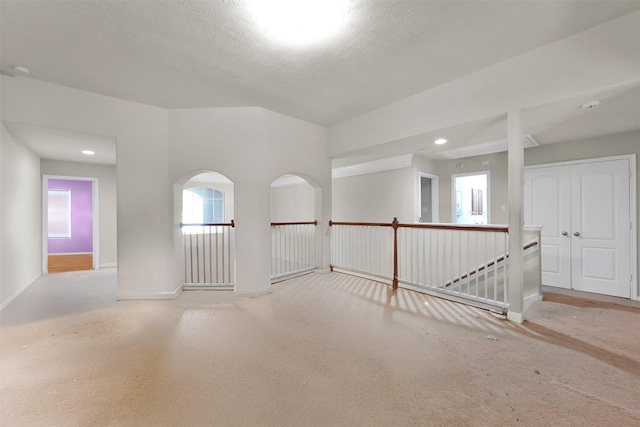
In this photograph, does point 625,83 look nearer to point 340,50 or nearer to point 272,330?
point 340,50

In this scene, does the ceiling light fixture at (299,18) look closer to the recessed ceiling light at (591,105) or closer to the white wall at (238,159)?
the white wall at (238,159)

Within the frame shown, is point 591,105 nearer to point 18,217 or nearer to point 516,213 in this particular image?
point 516,213

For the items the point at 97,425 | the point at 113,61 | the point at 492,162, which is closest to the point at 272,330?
the point at 97,425

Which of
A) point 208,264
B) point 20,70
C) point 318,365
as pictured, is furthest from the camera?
point 208,264

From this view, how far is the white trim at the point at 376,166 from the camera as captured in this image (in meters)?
5.55

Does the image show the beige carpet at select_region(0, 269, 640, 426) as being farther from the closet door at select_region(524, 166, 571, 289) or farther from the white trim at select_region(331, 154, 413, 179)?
the white trim at select_region(331, 154, 413, 179)

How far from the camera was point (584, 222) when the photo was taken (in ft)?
13.6

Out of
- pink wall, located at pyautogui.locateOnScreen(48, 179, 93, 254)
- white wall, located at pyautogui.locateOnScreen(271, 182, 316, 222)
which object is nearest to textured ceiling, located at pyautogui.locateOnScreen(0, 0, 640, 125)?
white wall, located at pyautogui.locateOnScreen(271, 182, 316, 222)

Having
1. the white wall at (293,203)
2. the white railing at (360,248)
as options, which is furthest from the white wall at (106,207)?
the white railing at (360,248)

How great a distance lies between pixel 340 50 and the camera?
246cm

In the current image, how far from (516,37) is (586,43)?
0.59 m

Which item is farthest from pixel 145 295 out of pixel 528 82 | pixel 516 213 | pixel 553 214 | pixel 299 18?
pixel 553 214

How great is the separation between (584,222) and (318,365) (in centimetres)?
489

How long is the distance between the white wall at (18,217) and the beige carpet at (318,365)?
2.57 feet
